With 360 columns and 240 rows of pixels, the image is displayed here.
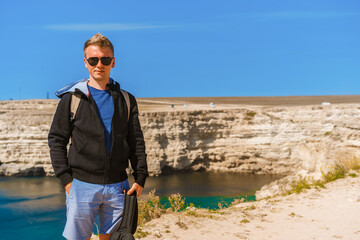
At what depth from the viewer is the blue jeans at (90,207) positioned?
10.0 ft

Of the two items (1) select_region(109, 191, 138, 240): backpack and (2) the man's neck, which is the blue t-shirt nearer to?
(2) the man's neck

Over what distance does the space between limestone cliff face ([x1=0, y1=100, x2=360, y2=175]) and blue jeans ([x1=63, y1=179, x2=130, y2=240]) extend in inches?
953

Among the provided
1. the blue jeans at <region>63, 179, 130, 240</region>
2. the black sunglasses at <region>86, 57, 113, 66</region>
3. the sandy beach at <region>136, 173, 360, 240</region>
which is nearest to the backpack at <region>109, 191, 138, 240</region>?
the blue jeans at <region>63, 179, 130, 240</region>

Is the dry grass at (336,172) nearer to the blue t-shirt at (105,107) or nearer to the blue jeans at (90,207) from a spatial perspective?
the blue jeans at (90,207)

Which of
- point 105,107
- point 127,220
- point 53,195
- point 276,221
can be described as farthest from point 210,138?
point 105,107

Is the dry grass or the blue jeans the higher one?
the blue jeans

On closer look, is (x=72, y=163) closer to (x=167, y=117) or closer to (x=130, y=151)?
(x=130, y=151)

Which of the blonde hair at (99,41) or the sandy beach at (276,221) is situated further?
the sandy beach at (276,221)

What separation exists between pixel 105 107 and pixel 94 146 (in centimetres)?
36

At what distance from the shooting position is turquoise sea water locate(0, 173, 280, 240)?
15.7 m

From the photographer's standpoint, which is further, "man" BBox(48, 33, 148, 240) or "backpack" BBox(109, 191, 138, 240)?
"backpack" BBox(109, 191, 138, 240)

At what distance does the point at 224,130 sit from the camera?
2958 centimetres

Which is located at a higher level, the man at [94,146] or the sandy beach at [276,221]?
the man at [94,146]

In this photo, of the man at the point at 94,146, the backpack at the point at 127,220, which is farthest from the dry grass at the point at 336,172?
the man at the point at 94,146
